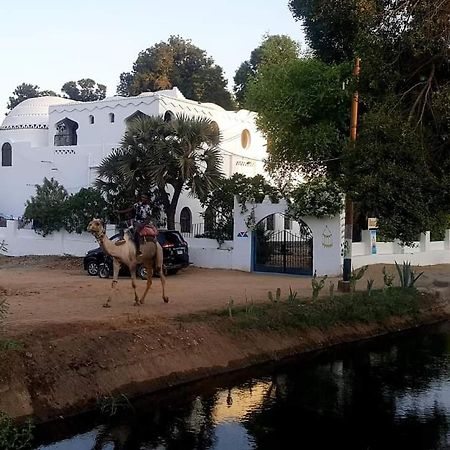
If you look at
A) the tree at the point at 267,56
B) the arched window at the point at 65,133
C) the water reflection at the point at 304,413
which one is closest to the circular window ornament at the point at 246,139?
the tree at the point at 267,56

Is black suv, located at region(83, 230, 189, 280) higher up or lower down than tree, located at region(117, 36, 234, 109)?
lower down

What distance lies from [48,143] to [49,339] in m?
30.5

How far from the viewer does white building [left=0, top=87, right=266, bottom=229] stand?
3553 centimetres

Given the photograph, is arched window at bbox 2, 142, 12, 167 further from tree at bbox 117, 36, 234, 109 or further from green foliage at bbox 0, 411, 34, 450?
green foliage at bbox 0, 411, 34, 450

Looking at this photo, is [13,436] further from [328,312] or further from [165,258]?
[165,258]

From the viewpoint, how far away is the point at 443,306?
19.6 meters

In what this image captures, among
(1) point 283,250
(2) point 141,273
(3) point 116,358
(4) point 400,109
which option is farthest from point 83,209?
(4) point 400,109

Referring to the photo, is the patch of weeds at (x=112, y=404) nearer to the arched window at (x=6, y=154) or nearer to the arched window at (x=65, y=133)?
the arched window at (x=65, y=133)

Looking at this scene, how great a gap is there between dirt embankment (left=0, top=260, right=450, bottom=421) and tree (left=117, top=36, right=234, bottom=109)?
140ft

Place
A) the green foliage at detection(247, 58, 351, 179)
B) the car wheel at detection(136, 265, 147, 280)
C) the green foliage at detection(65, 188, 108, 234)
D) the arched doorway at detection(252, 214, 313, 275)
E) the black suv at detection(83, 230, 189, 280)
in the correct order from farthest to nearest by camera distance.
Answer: the green foliage at detection(65, 188, 108, 234)
the green foliage at detection(247, 58, 351, 179)
the arched doorway at detection(252, 214, 313, 275)
the black suv at detection(83, 230, 189, 280)
the car wheel at detection(136, 265, 147, 280)

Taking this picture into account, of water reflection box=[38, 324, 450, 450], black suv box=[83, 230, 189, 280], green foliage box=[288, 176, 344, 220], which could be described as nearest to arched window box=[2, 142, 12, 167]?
black suv box=[83, 230, 189, 280]

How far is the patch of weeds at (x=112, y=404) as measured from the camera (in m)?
9.77

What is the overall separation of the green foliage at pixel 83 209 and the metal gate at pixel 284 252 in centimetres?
725

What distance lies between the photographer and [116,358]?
10.9 meters
